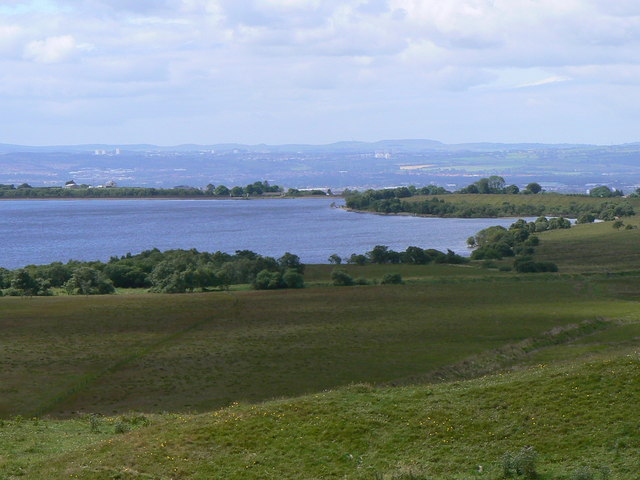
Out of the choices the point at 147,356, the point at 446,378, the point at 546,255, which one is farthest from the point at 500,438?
the point at 546,255

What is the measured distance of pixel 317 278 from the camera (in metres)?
78.2

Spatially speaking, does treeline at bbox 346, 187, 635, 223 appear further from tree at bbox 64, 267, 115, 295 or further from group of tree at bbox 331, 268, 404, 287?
tree at bbox 64, 267, 115, 295

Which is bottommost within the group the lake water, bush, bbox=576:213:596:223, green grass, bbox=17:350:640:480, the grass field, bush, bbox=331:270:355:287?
the lake water

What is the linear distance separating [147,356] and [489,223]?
140699 millimetres

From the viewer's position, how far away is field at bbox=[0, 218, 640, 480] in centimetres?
1722

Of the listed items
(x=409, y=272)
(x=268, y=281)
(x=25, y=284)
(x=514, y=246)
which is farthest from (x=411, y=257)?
(x=25, y=284)

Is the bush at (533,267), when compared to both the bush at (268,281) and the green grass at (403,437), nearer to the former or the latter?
the bush at (268,281)

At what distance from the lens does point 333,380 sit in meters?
33.8

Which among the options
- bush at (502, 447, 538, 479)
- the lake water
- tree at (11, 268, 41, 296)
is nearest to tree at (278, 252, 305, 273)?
tree at (11, 268, 41, 296)

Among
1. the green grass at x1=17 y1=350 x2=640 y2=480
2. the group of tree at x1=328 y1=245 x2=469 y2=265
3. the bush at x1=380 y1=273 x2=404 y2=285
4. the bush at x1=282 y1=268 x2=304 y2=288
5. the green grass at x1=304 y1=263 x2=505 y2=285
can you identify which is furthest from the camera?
the group of tree at x1=328 y1=245 x2=469 y2=265

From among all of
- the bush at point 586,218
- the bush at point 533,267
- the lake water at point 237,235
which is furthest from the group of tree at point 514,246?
the bush at point 586,218

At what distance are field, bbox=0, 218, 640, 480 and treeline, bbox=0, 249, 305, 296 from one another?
4378mm

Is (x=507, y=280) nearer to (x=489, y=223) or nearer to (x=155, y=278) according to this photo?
(x=155, y=278)

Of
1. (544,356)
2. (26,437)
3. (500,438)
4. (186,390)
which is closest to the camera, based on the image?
(500,438)
